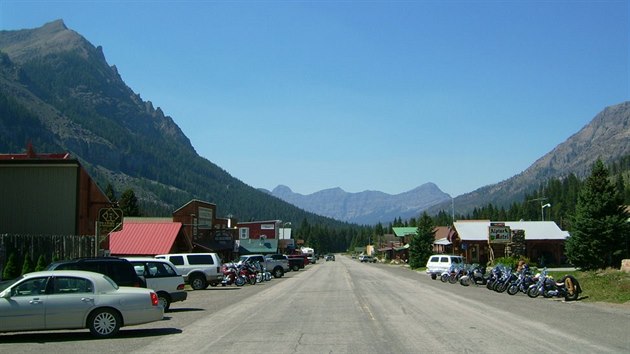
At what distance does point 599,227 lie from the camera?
51.7m

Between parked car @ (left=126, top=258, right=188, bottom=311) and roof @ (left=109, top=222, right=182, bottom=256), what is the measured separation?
29.5 meters

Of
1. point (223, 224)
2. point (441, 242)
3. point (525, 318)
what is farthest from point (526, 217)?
point (525, 318)

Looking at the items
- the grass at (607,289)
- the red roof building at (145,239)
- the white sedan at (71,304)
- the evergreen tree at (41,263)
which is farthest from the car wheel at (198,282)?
the white sedan at (71,304)

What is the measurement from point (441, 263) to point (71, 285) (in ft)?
126

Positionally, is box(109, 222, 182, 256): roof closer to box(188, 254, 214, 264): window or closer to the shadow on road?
box(188, 254, 214, 264): window

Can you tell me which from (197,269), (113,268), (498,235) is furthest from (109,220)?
(498,235)

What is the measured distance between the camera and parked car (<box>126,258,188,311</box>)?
22.8 metres

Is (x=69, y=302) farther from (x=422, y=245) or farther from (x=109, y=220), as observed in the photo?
(x=422, y=245)

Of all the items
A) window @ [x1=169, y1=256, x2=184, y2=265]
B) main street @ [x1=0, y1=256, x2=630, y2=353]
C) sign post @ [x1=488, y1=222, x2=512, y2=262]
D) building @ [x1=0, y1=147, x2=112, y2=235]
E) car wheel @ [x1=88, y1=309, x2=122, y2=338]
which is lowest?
main street @ [x1=0, y1=256, x2=630, y2=353]

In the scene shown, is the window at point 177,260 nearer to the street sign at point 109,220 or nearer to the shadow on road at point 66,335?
the street sign at point 109,220

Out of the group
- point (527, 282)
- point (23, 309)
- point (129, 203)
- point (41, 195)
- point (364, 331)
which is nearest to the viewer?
point (23, 309)

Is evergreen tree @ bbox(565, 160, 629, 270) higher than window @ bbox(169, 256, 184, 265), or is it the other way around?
evergreen tree @ bbox(565, 160, 629, 270)

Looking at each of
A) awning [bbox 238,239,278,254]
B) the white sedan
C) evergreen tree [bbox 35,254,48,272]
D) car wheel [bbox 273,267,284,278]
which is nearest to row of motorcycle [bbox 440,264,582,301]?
the white sedan

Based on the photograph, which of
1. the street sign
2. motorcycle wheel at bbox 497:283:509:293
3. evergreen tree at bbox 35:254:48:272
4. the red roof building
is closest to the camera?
evergreen tree at bbox 35:254:48:272
